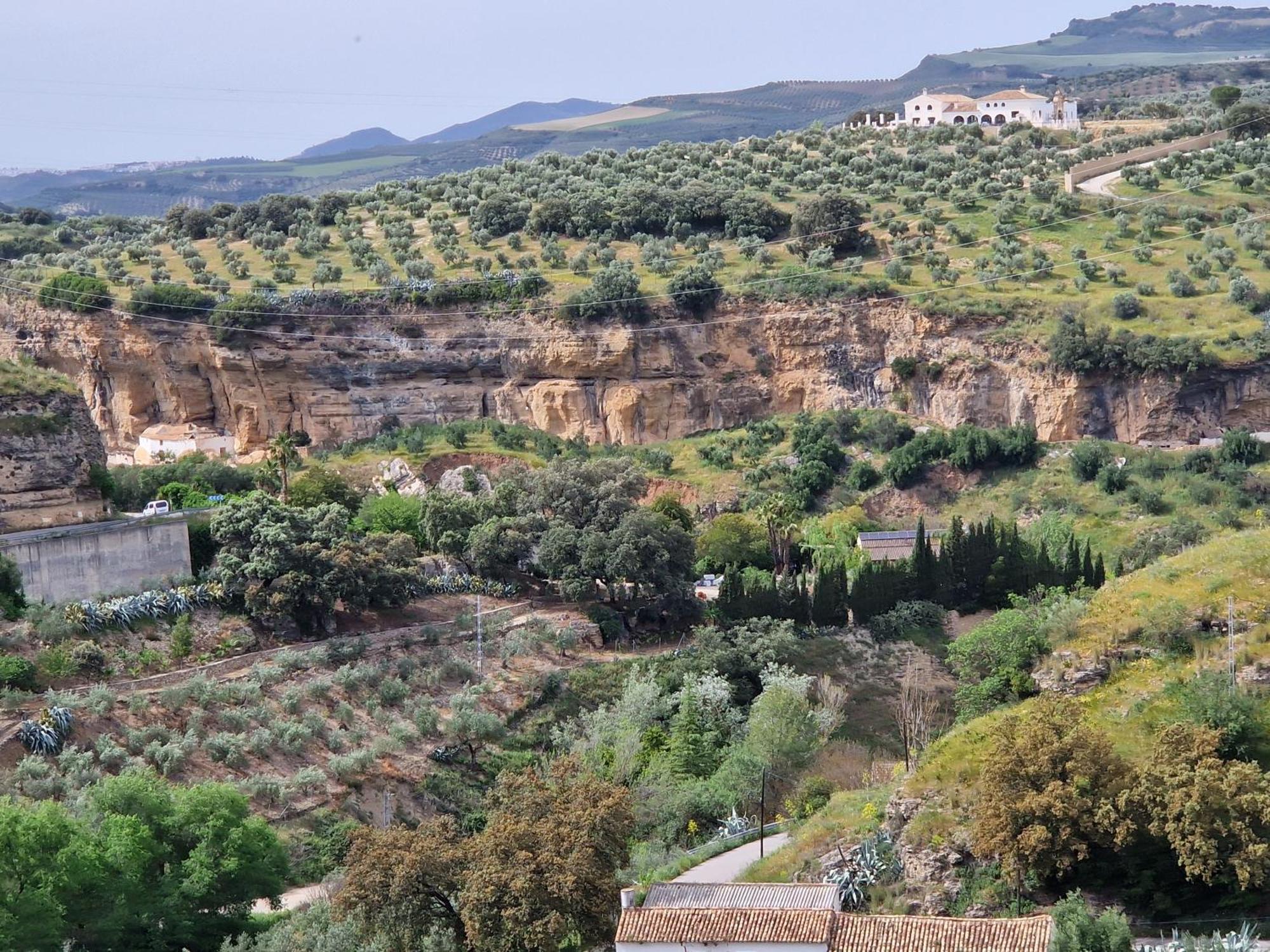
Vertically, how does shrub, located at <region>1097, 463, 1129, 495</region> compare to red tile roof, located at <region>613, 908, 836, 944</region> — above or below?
below

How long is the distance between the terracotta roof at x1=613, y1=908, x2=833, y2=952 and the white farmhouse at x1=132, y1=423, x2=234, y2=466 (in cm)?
4490

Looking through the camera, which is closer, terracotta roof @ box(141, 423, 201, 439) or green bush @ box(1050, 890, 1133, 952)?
green bush @ box(1050, 890, 1133, 952)

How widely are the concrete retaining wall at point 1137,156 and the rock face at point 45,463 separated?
4404 centimetres

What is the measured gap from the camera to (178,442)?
7481 centimetres

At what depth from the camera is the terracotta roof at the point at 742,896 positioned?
3081 centimetres

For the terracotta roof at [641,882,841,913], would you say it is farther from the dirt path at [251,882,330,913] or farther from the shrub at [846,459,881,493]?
the shrub at [846,459,881,493]

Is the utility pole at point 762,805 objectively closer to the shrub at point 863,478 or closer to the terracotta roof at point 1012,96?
the shrub at point 863,478

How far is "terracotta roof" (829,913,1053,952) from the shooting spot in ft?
94.8

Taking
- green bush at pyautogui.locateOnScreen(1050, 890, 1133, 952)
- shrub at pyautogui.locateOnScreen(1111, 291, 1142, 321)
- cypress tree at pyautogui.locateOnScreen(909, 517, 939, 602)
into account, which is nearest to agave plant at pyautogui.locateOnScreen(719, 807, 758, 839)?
green bush at pyautogui.locateOnScreen(1050, 890, 1133, 952)

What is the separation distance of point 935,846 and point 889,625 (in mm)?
21778

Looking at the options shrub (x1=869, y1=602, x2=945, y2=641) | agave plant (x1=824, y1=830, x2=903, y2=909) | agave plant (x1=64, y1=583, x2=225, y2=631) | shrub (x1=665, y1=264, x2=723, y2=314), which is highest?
shrub (x1=665, y1=264, x2=723, y2=314)

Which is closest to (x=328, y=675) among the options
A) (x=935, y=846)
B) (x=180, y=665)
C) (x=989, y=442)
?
(x=180, y=665)

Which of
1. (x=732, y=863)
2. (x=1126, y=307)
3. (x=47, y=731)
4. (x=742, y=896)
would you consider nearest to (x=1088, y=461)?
(x=1126, y=307)

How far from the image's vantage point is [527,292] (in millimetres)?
78062
